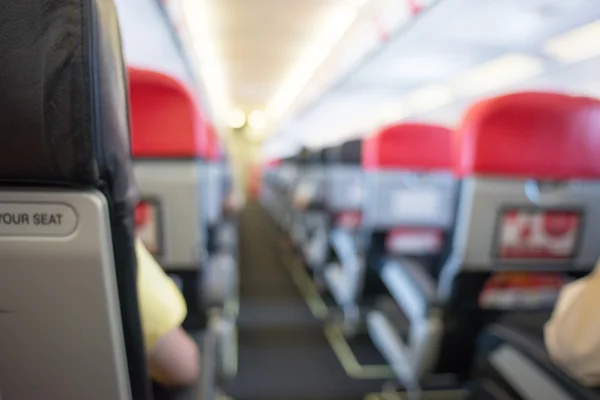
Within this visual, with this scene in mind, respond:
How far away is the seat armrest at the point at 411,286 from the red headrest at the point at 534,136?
2.52 feet

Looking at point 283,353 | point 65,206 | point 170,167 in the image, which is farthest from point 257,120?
point 65,206

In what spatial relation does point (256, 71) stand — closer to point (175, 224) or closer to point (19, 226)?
point (175, 224)

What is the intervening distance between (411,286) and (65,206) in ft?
6.79

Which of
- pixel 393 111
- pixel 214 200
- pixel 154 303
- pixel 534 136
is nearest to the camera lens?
pixel 154 303

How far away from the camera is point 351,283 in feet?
10.7

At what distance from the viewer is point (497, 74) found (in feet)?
16.4

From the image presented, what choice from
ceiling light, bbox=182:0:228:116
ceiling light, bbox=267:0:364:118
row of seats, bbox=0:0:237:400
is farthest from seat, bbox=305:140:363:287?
row of seats, bbox=0:0:237:400

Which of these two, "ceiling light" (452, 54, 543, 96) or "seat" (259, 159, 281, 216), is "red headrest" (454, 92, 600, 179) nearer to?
"ceiling light" (452, 54, 543, 96)

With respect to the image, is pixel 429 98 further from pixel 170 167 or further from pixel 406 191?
pixel 170 167

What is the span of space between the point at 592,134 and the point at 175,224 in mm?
1704

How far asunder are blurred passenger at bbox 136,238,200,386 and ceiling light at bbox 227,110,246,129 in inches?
529

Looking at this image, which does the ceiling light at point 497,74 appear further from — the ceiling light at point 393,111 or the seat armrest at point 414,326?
the seat armrest at point 414,326

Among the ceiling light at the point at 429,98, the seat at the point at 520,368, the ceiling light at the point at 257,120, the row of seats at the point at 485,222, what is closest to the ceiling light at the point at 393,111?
the ceiling light at the point at 429,98

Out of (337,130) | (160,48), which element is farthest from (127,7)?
(337,130)
